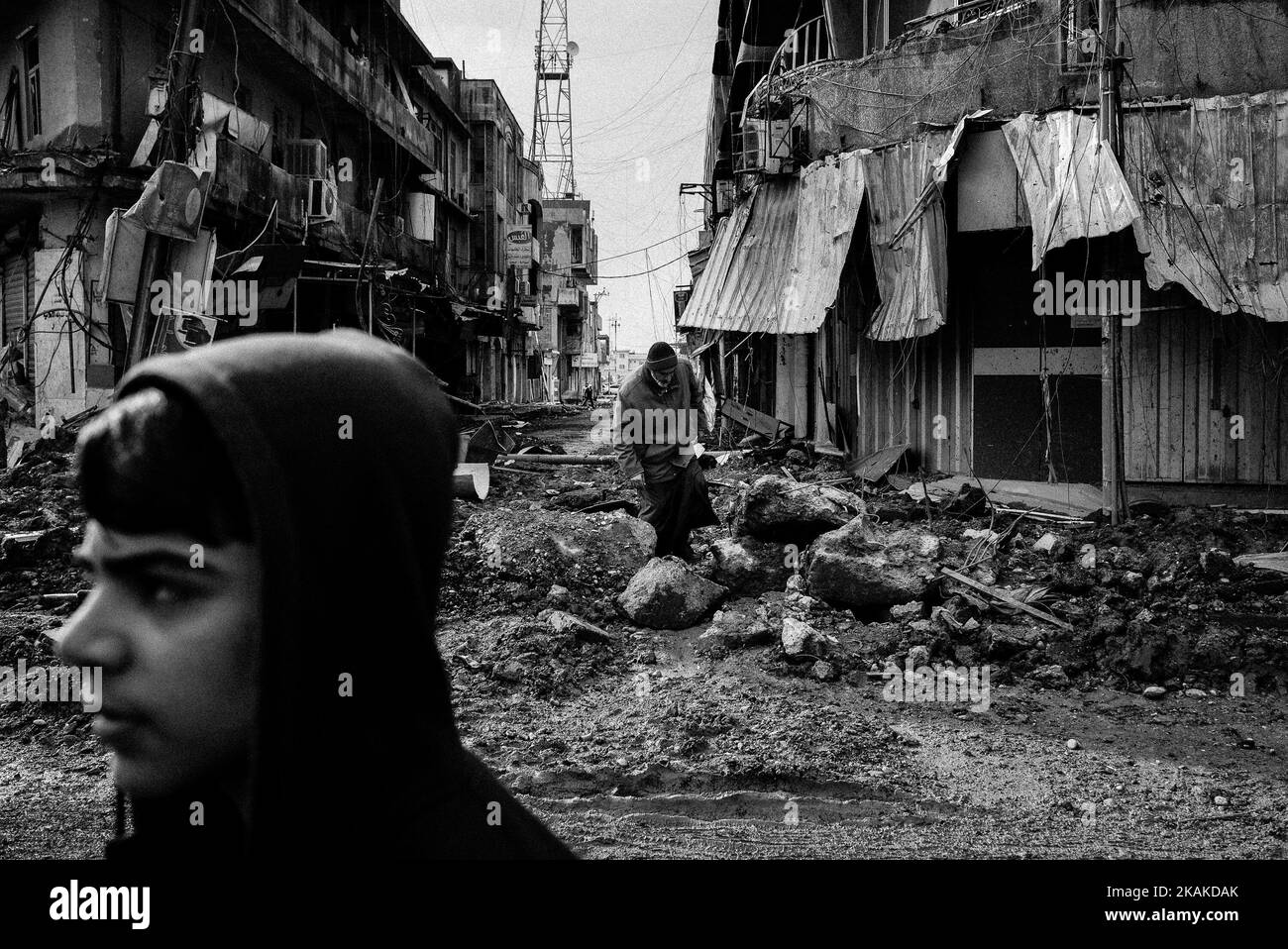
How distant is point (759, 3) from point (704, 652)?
1640cm

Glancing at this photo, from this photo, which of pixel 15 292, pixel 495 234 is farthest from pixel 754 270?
pixel 495 234

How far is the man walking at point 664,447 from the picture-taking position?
26.0 ft

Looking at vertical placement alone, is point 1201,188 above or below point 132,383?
above

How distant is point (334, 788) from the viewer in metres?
1.07

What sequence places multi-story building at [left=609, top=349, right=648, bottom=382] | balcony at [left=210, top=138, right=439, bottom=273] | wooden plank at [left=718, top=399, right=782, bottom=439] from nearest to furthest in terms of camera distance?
1. balcony at [left=210, top=138, right=439, bottom=273]
2. wooden plank at [left=718, top=399, right=782, bottom=439]
3. multi-story building at [left=609, top=349, right=648, bottom=382]

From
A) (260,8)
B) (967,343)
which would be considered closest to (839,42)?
(967,343)

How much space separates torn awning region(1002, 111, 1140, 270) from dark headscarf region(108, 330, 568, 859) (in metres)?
9.74

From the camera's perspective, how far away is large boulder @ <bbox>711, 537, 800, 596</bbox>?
7531mm

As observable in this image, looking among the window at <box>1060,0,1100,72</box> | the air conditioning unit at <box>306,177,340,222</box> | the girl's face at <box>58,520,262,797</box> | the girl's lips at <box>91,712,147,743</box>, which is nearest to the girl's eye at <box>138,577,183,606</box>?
the girl's face at <box>58,520,262,797</box>

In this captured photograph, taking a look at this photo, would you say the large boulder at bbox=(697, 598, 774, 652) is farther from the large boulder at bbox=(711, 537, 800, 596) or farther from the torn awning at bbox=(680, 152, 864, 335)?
the torn awning at bbox=(680, 152, 864, 335)

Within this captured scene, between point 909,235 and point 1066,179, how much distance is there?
203 cm

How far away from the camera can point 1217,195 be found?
9.84 m

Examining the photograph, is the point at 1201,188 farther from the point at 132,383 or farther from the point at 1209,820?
the point at 132,383
